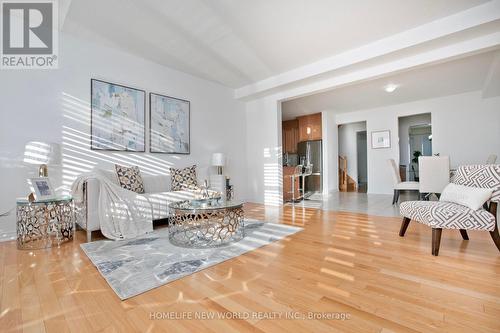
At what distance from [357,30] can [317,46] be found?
23.9 inches

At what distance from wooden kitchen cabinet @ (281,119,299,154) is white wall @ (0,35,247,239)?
4.11 meters

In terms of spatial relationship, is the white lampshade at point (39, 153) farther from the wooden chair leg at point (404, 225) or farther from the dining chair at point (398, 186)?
the dining chair at point (398, 186)

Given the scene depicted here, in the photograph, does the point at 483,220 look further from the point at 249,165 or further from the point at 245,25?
the point at 249,165

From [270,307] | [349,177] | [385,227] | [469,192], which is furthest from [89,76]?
[349,177]

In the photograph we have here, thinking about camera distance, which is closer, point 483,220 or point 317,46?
point 483,220

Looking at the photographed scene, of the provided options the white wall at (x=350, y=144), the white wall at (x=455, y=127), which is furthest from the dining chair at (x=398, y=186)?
the white wall at (x=350, y=144)

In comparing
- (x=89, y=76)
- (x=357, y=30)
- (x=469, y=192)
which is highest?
(x=357, y=30)

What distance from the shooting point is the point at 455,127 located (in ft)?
19.5

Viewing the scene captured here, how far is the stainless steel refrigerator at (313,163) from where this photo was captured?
7.31 metres

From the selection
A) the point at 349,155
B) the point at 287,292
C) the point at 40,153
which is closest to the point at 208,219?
the point at 287,292

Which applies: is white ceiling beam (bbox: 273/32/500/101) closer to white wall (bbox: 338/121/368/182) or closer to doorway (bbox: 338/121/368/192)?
doorway (bbox: 338/121/368/192)

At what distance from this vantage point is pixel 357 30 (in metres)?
3.24

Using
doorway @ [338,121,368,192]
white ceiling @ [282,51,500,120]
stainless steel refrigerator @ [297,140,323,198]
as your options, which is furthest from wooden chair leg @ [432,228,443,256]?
doorway @ [338,121,368,192]

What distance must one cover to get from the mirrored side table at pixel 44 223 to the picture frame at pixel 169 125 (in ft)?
5.51
